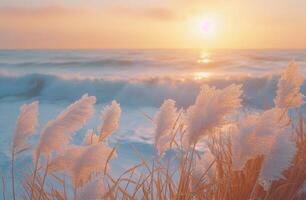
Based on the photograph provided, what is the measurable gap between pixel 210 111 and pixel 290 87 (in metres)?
0.49

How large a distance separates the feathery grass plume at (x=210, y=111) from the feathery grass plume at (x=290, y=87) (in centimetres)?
42

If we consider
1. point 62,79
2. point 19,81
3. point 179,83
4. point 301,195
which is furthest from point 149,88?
point 301,195

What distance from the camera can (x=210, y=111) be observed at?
3.00 ft

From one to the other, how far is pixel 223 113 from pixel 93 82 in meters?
12.7

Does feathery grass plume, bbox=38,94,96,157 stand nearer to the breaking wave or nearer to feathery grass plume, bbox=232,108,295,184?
feathery grass plume, bbox=232,108,295,184

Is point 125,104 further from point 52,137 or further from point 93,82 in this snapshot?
point 52,137

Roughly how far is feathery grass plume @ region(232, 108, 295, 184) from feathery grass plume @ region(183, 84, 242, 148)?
0.04 m

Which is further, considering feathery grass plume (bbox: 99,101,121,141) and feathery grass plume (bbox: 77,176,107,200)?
feathery grass plume (bbox: 99,101,121,141)

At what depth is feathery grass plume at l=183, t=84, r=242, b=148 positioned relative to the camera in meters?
0.91

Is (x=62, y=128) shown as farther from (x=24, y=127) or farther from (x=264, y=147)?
(x=264, y=147)

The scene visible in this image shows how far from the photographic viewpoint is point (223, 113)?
904 millimetres

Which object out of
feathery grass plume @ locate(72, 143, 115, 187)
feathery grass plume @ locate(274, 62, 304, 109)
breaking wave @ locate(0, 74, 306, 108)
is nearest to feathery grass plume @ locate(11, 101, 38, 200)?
feathery grass plume @ locate(72, 143, 115, 187)

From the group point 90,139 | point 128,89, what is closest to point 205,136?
point 90,139

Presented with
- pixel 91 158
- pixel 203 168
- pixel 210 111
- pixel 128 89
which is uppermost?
pixel 210 111
